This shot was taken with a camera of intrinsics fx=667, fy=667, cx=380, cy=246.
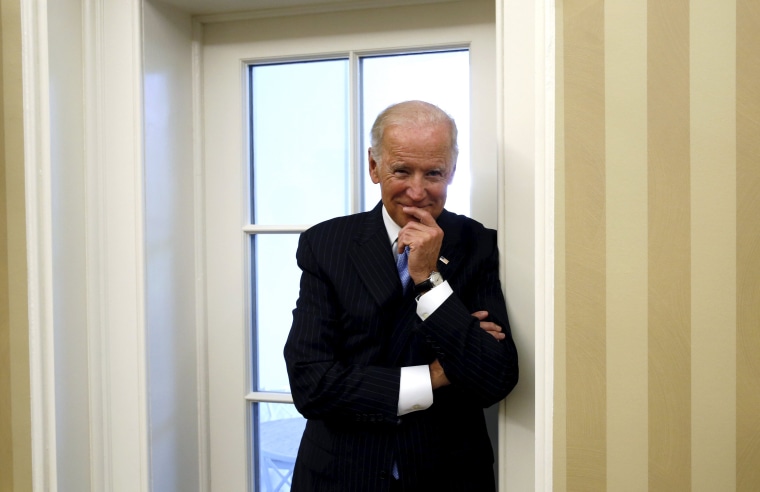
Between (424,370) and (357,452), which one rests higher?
(424,370)

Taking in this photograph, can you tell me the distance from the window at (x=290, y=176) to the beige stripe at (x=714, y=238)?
0.70m

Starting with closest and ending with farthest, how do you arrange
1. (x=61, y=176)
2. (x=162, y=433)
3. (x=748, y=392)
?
(x=748, y=392)
(x=61, y=176)
(x=162, y=433)

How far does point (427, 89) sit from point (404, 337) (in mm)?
655

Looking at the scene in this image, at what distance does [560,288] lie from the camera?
1.18m

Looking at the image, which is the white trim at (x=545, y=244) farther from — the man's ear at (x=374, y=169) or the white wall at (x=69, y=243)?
the white wall at (x=69, y=243)

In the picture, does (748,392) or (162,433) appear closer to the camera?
(748,392)

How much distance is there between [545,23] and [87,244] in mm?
1125

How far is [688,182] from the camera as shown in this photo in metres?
1.13

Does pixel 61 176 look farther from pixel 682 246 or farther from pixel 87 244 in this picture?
pixel 682 246

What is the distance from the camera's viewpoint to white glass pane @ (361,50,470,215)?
1632 mm

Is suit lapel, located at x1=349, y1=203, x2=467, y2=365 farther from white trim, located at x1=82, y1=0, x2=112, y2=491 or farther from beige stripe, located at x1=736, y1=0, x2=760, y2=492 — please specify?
white trim, located at x1=82, y1=0, x2=112, y2=491

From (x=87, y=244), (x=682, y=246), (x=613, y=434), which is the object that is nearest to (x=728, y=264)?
(x=682, y=246)

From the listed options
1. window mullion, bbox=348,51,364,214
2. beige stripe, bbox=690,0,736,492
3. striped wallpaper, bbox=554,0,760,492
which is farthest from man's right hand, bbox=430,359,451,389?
window mullion, bbox=348,51,364,214

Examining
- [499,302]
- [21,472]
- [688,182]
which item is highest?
[688,182]
